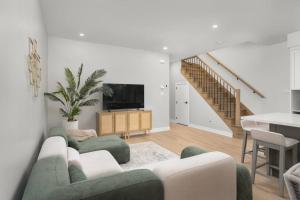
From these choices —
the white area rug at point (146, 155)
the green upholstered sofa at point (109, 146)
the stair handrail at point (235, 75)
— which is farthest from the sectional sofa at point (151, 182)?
the stair handrail at point (235, 75)

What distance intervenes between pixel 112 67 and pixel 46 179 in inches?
174

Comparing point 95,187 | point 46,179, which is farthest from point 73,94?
point 95,187

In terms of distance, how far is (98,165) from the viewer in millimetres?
2209

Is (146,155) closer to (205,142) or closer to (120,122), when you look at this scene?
(120,122)

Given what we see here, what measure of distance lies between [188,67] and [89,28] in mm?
4829

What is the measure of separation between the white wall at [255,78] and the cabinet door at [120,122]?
10.1ft

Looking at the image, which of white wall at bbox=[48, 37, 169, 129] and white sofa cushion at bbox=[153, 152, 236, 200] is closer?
white sofa cushion at bbox=[153, 152, 236, 200]

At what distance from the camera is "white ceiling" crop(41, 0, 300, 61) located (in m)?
2.83

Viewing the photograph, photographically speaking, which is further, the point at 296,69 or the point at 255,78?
the point at 255,78

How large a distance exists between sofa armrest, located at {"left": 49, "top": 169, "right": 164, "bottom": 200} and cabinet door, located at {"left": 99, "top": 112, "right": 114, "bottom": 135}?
12.1 ft

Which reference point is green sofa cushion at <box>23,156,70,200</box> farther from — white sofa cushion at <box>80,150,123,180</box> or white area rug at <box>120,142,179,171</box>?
white area rug at <box>120,142,179,171</box>

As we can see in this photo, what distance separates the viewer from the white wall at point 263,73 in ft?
16.3

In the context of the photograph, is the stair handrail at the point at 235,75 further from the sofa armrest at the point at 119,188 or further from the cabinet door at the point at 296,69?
the sofa armrest at the point at 119,188


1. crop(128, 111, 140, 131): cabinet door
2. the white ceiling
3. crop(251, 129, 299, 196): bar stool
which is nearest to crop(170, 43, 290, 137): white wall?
the white ceiling
